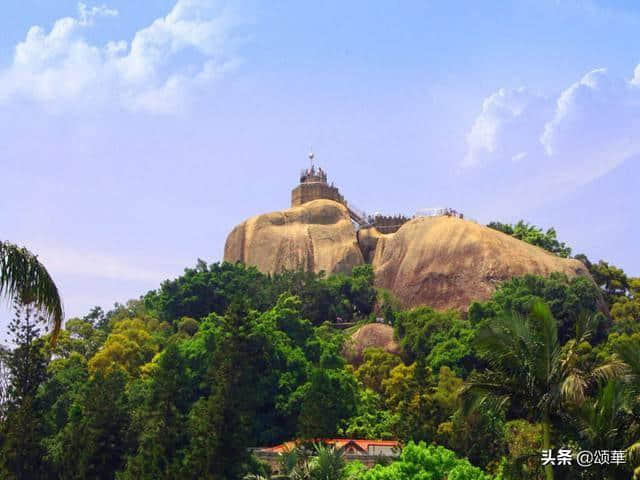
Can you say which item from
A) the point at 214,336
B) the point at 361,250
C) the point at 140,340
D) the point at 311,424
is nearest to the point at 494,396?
the point at 311,424

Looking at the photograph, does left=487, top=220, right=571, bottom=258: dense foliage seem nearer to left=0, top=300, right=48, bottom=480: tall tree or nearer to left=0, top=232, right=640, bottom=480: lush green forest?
left=0, top=232, right=640, bottom=480: lush green forest

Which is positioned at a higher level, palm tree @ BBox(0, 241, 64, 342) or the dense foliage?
the dense foliage

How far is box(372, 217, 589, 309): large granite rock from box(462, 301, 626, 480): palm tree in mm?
33045

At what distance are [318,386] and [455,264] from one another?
16690mm

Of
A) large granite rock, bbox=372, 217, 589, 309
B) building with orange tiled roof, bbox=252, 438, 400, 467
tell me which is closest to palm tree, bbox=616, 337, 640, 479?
building with orange tiled roof, bbox=252, 438, 400, 467

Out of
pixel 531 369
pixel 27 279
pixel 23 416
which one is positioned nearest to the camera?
pixel 27 279

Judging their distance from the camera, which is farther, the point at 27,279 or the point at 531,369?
the point at 531,369

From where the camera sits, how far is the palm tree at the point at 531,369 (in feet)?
40.8

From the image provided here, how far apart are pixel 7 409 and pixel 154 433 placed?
5.93 metres

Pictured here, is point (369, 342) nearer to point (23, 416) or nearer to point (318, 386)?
point (318, 386)

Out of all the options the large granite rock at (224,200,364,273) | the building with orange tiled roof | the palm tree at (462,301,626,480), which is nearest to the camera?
the palm tree at (462,301,626,480)

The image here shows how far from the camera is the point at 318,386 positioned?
32.0m

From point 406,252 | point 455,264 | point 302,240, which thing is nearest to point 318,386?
point 455,264

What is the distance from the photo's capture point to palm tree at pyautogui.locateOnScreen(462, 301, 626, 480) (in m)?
12.4
